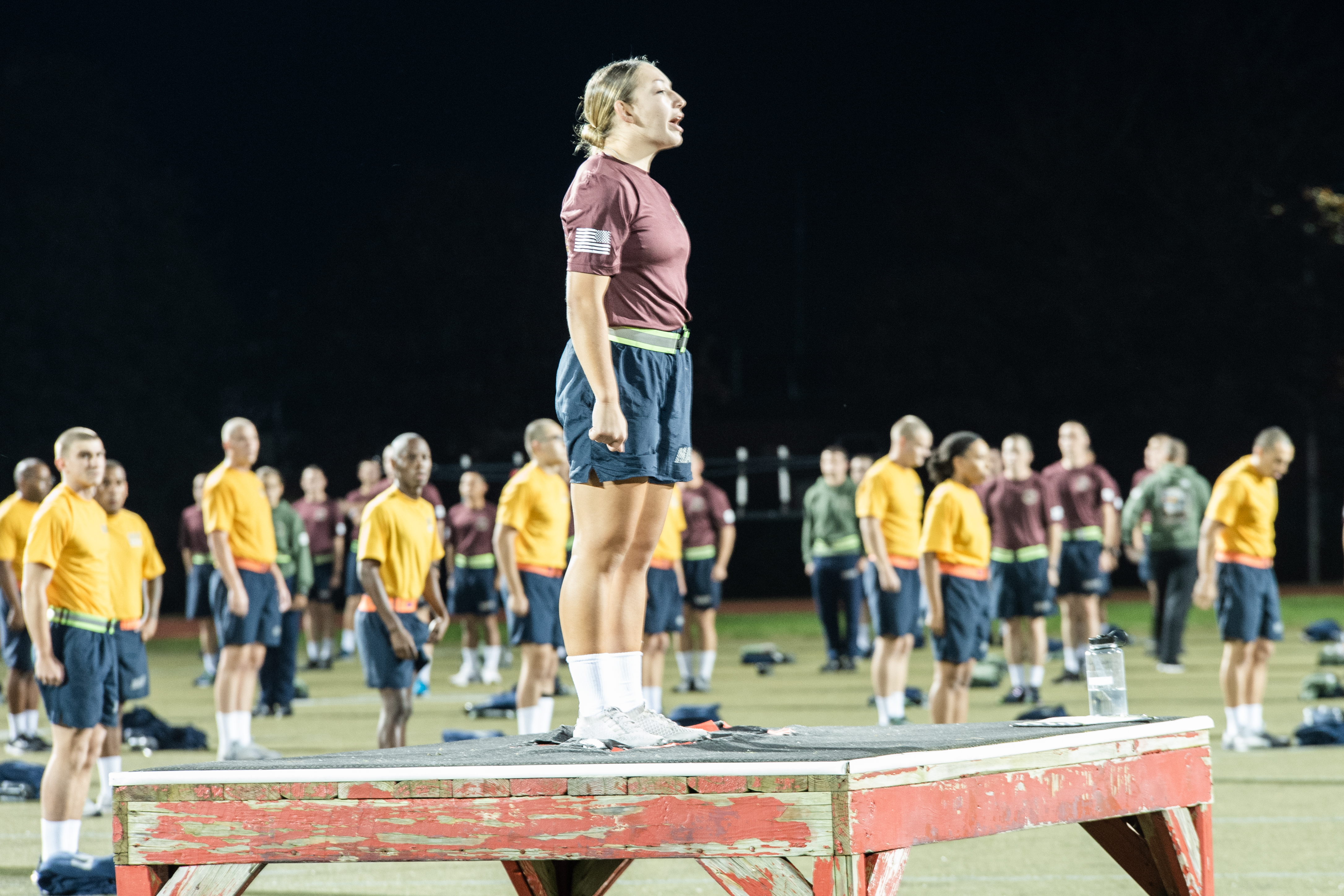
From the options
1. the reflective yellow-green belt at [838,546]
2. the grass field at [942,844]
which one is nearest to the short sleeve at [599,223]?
the grass field at [942,844]

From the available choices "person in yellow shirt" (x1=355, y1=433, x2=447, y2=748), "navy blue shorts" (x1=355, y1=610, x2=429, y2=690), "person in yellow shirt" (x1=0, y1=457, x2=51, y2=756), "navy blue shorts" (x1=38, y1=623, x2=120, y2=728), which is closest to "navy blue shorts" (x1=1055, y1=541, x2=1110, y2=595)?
"person in yellow shirt" (x1=355, y1=433, x2=447, y2=748)

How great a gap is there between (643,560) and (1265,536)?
26.1 feet

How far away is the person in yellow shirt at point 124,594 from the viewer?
9.64m

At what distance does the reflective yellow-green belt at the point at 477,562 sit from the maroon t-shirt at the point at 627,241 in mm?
13287

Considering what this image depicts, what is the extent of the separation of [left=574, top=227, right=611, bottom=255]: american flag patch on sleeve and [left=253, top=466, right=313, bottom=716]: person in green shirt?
371 inches

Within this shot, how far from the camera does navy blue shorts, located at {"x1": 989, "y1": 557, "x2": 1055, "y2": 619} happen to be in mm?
15656

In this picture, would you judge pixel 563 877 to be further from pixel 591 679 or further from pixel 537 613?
pixel 537 613

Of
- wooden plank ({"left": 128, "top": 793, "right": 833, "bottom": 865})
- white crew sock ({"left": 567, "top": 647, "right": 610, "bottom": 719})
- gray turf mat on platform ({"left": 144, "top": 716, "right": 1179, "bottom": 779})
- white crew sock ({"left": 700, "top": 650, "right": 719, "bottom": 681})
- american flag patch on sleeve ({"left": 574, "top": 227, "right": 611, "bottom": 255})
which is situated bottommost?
white crew sock ({"left": 700, "top": 650, "right": 719, "bottom": 681})

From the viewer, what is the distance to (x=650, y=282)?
4.95 m

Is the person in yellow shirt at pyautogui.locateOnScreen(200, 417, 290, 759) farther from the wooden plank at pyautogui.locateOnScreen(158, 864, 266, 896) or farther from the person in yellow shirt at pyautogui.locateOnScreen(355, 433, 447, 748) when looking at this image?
the wooden plank at pyautogui.locateOnScreen(158, 864, 266, 896)

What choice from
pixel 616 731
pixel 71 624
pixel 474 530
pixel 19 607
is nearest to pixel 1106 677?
pixel 616 731

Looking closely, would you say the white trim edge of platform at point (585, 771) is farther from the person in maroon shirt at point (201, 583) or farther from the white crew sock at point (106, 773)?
the person in maroon shirt at point (201, 583)

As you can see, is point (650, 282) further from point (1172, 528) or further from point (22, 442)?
point (22, 442)

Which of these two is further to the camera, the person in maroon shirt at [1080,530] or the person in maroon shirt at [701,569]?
the person in maroon shirt at [1080,530]
